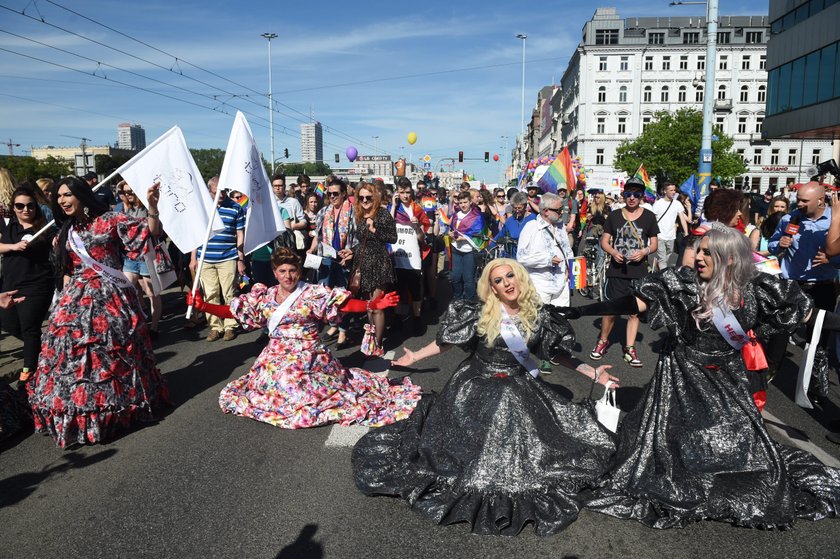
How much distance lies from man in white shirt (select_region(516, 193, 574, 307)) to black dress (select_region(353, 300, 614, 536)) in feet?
6.78

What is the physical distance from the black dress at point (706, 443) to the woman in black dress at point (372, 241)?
3.63 meters

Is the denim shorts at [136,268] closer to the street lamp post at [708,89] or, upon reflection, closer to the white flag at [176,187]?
the white flag at [176,187]

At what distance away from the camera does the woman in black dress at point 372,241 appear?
723 cm

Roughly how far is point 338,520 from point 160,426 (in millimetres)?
2201

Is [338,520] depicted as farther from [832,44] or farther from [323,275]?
[832,44]

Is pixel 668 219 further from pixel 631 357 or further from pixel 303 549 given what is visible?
pixel 303 549

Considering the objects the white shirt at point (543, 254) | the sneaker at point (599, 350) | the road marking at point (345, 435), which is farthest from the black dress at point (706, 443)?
the sneaker at point (599, 350)

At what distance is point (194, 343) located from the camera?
26.2 ft

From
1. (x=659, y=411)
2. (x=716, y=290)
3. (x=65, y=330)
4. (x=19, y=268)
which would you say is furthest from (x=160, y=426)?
(x=716, y=290)

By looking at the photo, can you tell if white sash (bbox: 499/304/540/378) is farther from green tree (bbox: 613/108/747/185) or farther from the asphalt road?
green tree (bbox: 613/108/747/185)

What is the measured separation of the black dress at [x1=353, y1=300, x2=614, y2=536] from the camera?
361 cm

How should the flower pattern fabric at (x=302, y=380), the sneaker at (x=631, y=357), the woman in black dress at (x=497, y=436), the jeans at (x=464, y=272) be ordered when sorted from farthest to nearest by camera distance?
1. the jeans at (x=464, y=272)
2. the sneaker at (x=631, y=357)
3. the flower pattern fabric at (x=302, y=380)
4. the woman in black dress at (x=497, y=436)

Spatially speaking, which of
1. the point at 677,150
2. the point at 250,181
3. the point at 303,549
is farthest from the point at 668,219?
the point at 677,150

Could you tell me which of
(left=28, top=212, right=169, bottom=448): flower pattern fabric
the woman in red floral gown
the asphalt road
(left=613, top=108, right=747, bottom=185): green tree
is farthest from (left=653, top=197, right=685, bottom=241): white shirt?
(left=613, top=108, right=747, bottom=185): green tree
